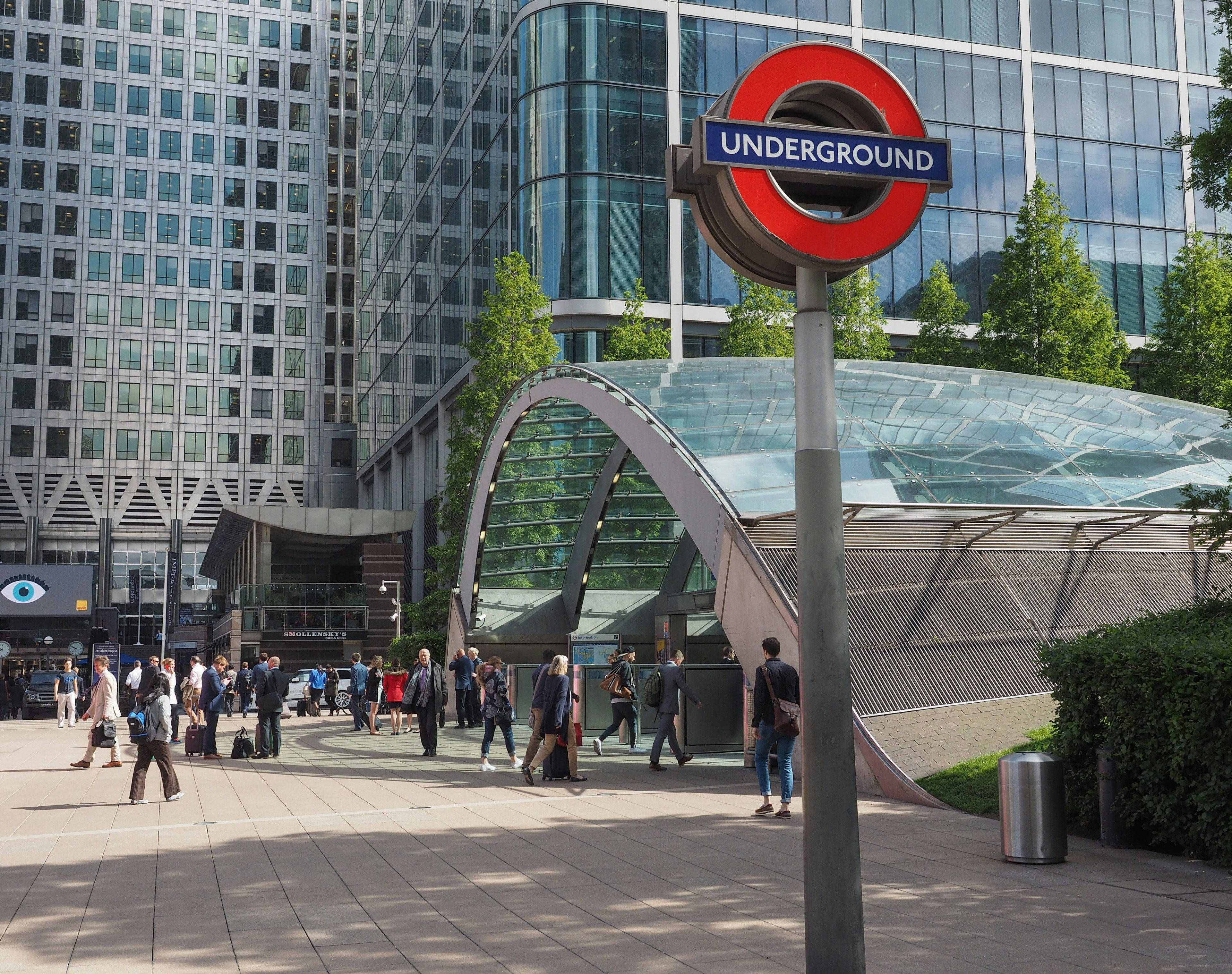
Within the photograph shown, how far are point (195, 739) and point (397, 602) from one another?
26.7m

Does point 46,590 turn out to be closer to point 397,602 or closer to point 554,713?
point 397,602

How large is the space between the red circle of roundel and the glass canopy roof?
9.93 m

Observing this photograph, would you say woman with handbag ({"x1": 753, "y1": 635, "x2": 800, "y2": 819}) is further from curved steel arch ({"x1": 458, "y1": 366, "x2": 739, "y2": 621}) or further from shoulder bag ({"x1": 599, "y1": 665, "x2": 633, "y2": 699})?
shoulder bag ({"x1": 599, "y1": 665, "x2": 633, "y2": 699})

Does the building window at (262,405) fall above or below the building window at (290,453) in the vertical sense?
above

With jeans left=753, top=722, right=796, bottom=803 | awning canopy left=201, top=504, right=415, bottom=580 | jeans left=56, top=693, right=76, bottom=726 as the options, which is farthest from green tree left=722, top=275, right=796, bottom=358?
awning canopy left=201, top=504, right=415, bottom=580

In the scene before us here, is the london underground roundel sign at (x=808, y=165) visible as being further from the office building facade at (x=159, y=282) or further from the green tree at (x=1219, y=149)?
the office building facade at (x=159, y=282)

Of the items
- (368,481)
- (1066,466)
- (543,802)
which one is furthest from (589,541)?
(368,481)

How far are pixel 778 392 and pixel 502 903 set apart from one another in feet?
45.5

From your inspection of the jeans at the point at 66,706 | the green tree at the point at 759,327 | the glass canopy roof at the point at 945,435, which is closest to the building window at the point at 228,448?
the jeans at the point at 66,706

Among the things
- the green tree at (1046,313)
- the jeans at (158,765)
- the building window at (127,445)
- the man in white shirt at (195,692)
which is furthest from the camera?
the building window at (127,445)

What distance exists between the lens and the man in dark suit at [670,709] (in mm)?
15523

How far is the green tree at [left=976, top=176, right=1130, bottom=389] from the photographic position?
30172 mm

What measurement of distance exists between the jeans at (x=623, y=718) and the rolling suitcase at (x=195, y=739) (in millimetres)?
6353

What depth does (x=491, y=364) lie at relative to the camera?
3253 cm
